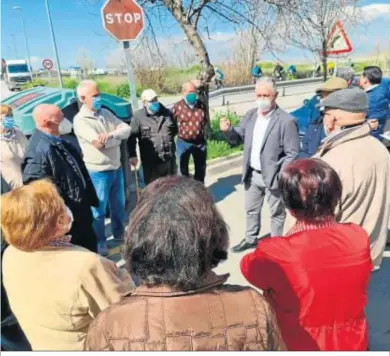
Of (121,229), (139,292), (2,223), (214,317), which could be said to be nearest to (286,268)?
(214,317)

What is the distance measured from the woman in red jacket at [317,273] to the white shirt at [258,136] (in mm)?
1779

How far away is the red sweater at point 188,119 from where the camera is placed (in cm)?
488

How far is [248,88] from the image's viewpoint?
659 inches

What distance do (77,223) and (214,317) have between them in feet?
7.22

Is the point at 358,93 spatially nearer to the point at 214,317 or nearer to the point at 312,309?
the point at 312,309

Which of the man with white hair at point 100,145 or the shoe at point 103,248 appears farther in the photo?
the shoe at point 103,248

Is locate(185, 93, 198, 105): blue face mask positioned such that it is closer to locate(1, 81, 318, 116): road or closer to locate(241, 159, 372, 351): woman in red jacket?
locate(241, 159, 372, 351): woman in red jacket

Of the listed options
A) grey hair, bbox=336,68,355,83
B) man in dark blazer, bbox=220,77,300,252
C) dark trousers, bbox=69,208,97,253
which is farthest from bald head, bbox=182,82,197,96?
grey hair, bbox=336,68,355,83

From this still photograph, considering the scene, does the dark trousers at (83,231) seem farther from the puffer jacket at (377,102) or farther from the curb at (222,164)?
the puffer jacket at (377,102)

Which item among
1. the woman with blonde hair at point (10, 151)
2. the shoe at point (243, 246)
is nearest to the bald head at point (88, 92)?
the woman with blonde hair at point (10, 151)

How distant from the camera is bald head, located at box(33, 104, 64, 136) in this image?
9.82 ft

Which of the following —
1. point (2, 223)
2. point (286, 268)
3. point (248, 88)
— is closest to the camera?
point (286, 268)

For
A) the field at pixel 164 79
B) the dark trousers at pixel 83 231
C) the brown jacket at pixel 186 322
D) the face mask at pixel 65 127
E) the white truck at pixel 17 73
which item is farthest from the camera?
the white truck at pixel 17 73

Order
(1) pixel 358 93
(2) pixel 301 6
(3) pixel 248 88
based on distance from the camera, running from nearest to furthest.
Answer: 1. (1) pixel 358 93
2. (2) pixel 301 6
3. (3) pixel 248 88
